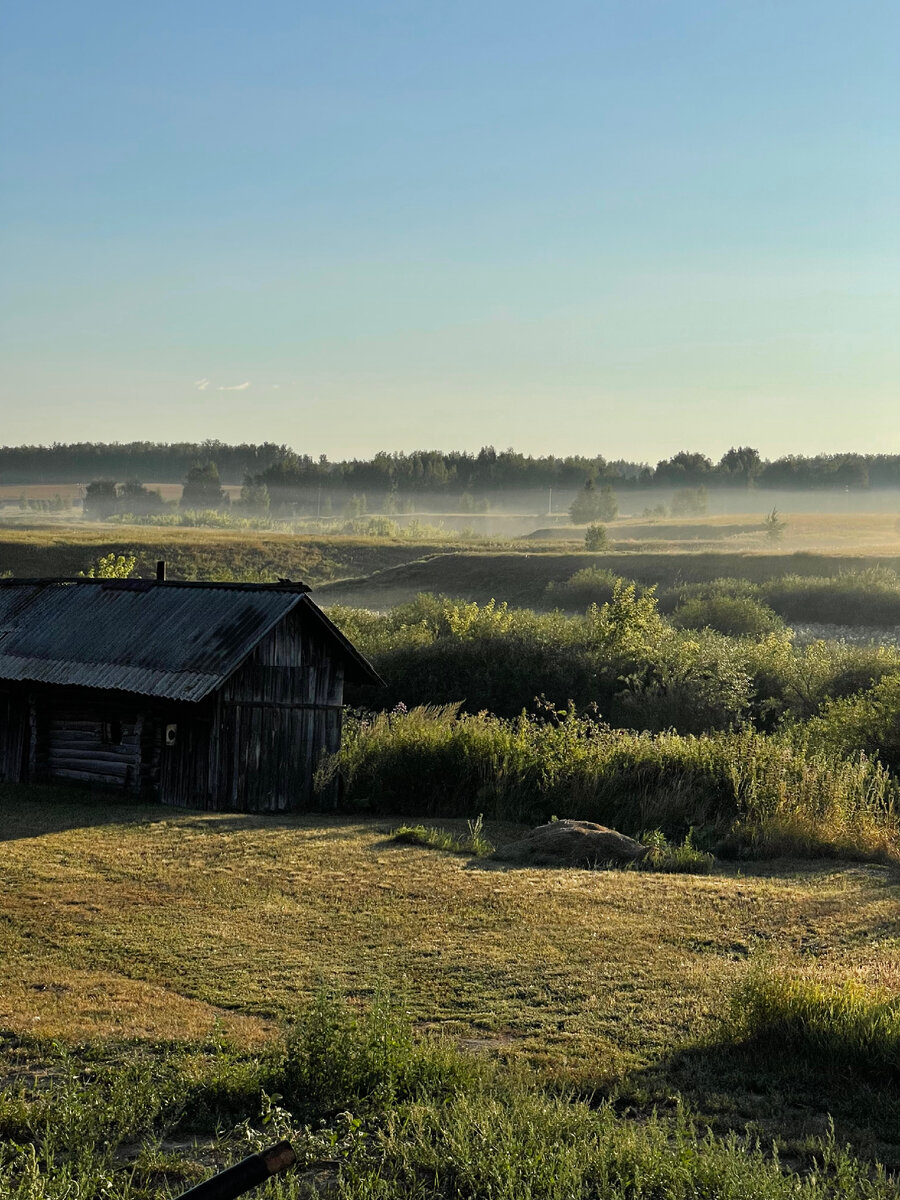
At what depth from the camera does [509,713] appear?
29.5m

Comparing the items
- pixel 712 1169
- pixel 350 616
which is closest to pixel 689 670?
pixel 350 616

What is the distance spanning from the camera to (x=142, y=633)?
2081 cm

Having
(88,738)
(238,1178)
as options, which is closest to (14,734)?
(88,738)

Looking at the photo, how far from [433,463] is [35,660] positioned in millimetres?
158554

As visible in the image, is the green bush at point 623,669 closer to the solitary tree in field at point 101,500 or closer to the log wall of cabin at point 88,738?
the log wall of cabin at point 88,738

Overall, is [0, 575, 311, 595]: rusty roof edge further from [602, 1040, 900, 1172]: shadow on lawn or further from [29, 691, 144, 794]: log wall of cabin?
[602, 1040, 900, 1172]: shadow on lawn

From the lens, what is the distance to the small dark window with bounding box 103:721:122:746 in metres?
20.5

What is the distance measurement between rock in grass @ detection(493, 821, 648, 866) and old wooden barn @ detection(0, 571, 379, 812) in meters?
5.83

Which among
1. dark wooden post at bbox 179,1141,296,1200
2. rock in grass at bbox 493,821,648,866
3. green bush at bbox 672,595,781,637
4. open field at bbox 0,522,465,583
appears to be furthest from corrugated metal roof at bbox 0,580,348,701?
open field at bbox 0,522,465,583

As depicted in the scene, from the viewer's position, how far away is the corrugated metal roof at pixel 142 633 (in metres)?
19.5

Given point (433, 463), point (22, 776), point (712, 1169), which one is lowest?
point (22, 776)

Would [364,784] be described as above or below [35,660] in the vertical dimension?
below

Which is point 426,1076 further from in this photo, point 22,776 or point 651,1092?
point 22,776

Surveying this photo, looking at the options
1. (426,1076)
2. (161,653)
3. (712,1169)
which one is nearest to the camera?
(712,1169)
